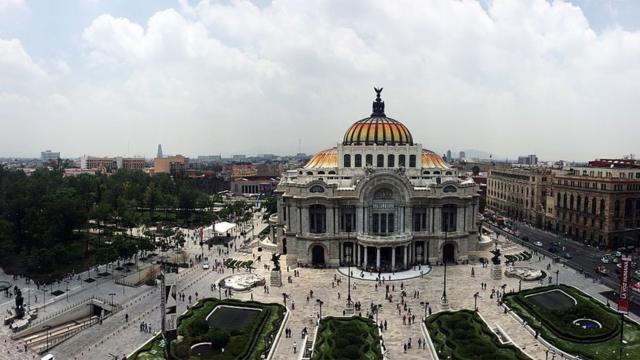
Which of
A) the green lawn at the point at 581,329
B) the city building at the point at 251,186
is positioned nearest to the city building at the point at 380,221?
the green lawn at the point at 581,329

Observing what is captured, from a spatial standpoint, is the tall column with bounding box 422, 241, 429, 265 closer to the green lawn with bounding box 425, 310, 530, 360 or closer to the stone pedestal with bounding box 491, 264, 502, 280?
the stone pedestal with bounding box 491, 264, 502, 280

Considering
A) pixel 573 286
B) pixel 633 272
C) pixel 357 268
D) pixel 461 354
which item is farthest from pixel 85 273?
pixel 633 272

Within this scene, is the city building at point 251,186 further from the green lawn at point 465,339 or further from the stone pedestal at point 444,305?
the green lawn at point 465,339

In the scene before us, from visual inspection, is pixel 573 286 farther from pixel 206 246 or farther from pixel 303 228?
pixel 206 246

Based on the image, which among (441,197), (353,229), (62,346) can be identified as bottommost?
(62,346)

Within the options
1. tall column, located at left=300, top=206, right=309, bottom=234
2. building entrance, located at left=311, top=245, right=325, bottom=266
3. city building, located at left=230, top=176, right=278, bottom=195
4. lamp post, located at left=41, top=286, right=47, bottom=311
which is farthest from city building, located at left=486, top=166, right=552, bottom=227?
lamp post, located at left=41, top=286, right=47, bottom=311

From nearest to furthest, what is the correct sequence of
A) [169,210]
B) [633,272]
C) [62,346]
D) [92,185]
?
[62,346] < [633,272] < [92,185] < [169,210]

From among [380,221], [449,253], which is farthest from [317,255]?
[449,253]
